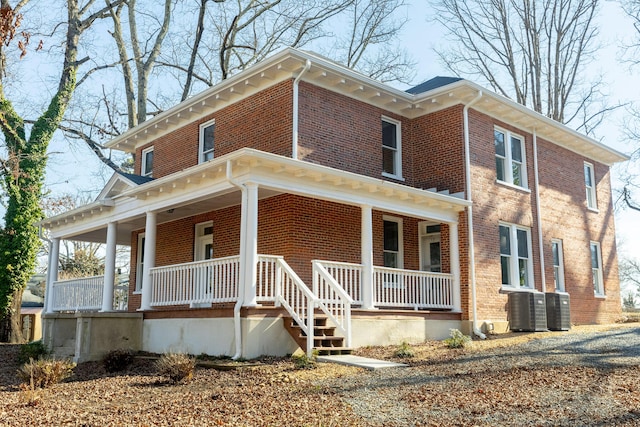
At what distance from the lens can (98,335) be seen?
13617 millimetres

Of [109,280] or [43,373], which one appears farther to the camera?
[109,280]

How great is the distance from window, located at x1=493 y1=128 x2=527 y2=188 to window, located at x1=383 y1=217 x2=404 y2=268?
355cm

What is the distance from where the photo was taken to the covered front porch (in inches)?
473

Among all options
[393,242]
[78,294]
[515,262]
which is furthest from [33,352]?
[515,262]

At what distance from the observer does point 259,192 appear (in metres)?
14.2

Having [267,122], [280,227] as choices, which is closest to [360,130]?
[267,122]

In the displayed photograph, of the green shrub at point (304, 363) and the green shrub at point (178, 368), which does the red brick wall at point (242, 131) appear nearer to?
the green shrub at point (304, 363)

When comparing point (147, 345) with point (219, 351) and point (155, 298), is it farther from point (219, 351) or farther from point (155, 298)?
point (219, 351)

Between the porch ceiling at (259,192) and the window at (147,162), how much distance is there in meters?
3.02

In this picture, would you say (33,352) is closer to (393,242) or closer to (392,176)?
(393,242)

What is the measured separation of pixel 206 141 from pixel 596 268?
1398cm

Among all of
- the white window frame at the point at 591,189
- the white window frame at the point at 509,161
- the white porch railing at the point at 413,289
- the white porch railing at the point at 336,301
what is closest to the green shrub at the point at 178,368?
the white porch railing at the point at 336,301

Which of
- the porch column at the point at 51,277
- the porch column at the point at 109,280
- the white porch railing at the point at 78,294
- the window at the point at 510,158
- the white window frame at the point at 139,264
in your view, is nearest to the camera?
the porch column at the point at 109,280

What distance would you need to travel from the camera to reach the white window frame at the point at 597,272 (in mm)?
21234
